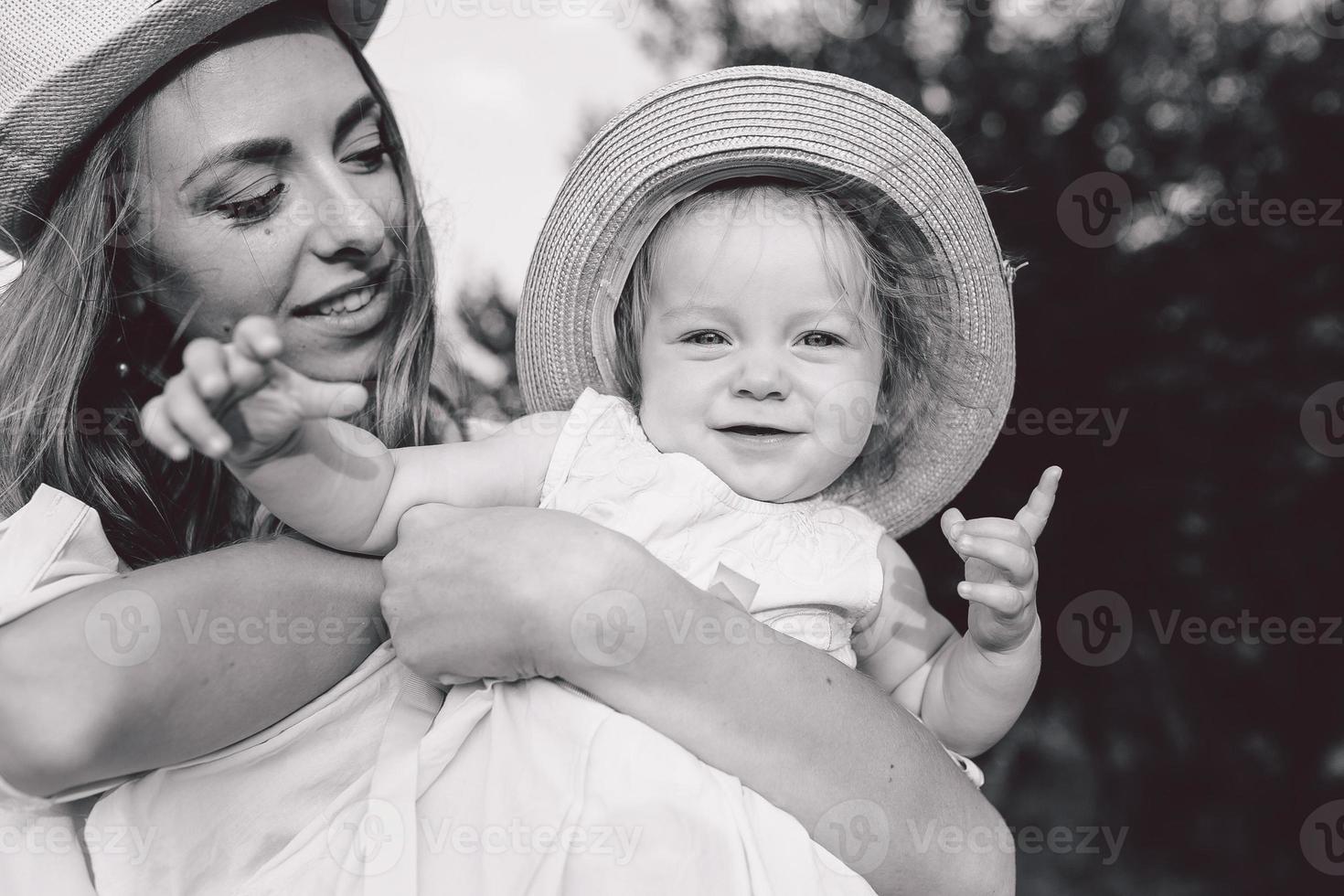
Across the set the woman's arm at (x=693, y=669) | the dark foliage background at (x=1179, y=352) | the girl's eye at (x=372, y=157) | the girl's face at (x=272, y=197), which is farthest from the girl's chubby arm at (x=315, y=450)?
the dark foliage background at (x=1179, y=352)

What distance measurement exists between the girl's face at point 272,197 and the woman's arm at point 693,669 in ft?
2.23

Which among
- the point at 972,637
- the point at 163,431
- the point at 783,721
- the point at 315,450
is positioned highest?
the point at 163,431

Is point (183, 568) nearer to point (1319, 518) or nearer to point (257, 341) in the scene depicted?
point (257, 341)

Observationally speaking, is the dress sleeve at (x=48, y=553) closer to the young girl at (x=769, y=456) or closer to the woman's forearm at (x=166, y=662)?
the woman's forearm at (x=166, y=662)

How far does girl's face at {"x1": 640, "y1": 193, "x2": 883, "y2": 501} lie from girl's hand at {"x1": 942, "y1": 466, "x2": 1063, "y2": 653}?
0.96 feet

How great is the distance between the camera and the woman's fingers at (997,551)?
Answer: 1.85 meters

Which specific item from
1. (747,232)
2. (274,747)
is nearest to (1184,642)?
(747,232)

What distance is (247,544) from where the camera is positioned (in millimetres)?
1722

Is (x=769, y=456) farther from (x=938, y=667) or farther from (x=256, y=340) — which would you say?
(x=256, y=340)

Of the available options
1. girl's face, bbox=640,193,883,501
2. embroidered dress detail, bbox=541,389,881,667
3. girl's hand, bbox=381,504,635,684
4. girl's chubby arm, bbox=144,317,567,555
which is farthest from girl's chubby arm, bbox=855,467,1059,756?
girl's chubby arm, bbox=144,317,567,555

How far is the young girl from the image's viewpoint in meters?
1.94

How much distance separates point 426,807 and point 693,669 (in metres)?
0.45

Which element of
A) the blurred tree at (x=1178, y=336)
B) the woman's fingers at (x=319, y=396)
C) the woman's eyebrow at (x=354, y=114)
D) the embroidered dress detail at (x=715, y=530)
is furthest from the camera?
the blurred tree at (x=1178, y=336)

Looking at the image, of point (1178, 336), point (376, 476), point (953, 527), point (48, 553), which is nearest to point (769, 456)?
point (953, 527)
